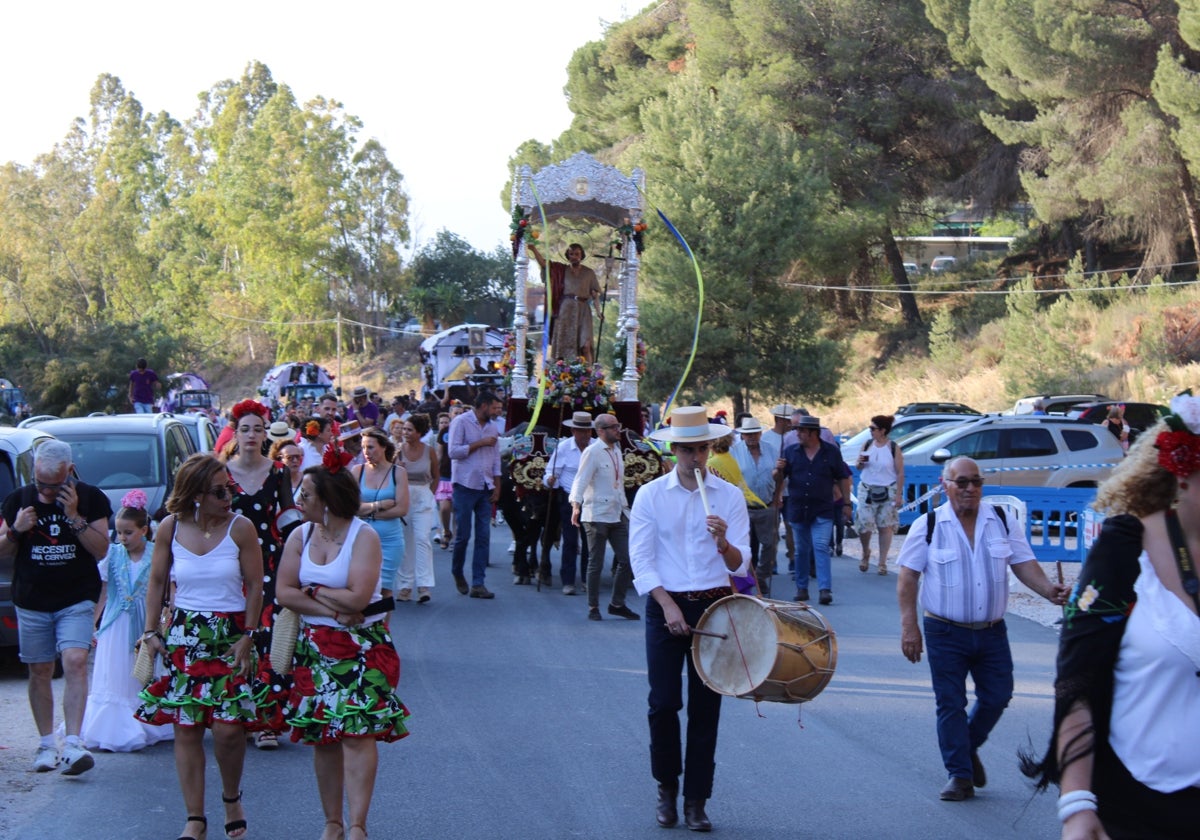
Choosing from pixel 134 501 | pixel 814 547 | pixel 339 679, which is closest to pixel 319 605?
pixel 339 679

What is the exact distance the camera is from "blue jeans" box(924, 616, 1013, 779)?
6.68 meters

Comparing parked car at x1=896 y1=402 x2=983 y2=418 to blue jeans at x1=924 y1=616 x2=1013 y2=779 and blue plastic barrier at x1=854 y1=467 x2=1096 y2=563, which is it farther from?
blue jeans at x1=924 y1=616 x2=1013 y2=779

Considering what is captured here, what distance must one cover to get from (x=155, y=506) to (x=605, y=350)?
66.5 ft

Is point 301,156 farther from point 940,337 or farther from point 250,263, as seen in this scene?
point 940,337

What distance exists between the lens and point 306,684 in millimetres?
→ 5535

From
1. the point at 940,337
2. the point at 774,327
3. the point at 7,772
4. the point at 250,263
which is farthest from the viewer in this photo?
the point at 250,263

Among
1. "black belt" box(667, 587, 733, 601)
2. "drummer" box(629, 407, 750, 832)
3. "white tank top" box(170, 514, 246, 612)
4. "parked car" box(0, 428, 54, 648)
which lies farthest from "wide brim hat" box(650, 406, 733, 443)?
"parked car" box(0, 428, 54, 648)

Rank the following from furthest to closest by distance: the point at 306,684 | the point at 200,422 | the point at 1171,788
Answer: the point at 200,422 < the point at 306,684 < the point at 1171,788

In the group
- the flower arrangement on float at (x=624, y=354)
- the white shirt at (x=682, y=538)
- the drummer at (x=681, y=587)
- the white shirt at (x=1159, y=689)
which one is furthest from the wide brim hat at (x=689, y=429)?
the flower arrangement on float at (x=624, y=354)

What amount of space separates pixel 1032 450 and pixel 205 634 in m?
16.1

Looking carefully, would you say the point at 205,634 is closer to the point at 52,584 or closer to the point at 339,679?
the point at 339,679

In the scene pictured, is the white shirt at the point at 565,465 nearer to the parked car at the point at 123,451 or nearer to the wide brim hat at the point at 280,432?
the wide brim hat at the point at 280,432

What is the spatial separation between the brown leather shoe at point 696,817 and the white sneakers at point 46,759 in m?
3.53

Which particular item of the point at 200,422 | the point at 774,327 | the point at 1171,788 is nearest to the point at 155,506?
the point at 200,422
